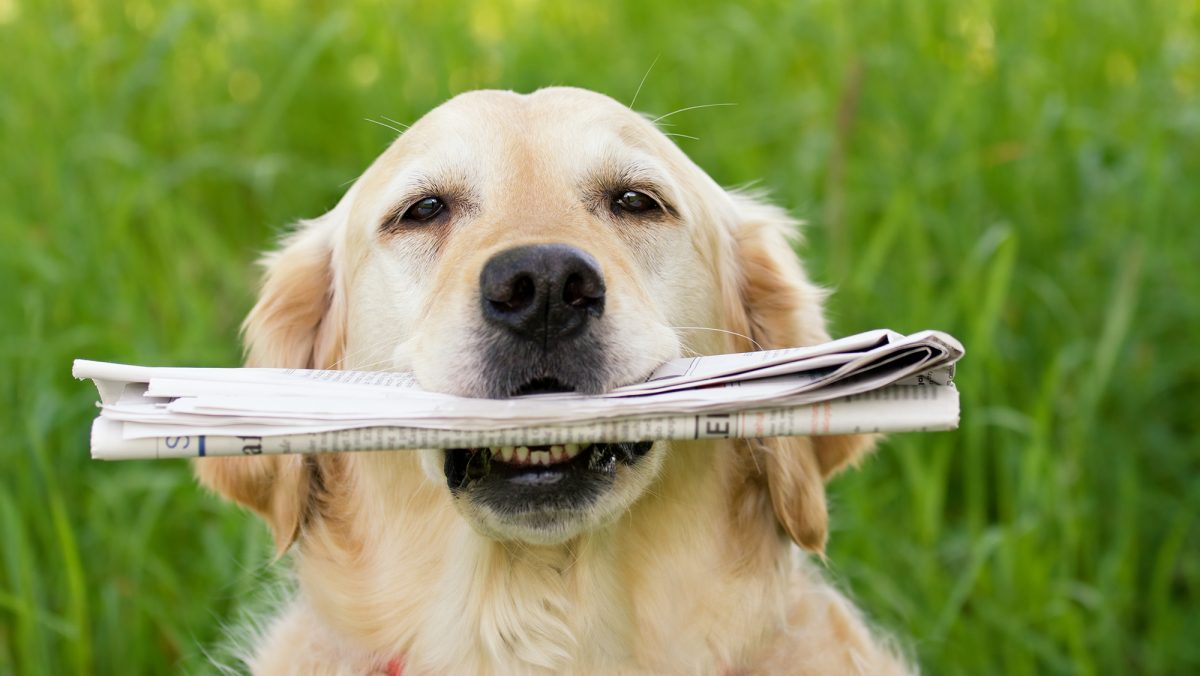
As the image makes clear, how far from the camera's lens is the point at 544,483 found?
2.17m

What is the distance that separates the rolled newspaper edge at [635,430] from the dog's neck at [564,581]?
0.56 metres

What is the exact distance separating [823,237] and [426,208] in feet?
7.52

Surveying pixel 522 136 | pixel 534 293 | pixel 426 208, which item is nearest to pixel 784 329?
pixel 522 136

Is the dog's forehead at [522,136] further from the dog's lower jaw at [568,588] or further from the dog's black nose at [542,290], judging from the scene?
the dog's lower jaw at [568,588]

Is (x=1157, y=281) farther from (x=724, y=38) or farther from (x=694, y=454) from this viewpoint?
(x=694, y=454)

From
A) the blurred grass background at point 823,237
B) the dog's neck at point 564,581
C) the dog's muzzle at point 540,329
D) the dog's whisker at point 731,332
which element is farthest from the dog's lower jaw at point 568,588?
the blurred grass background at point 823,237

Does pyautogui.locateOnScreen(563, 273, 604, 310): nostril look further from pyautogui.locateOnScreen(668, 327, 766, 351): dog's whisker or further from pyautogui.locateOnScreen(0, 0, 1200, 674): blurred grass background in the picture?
pyautogui.locateOnScreen(0, 0, 1200, 674): blurred grass background

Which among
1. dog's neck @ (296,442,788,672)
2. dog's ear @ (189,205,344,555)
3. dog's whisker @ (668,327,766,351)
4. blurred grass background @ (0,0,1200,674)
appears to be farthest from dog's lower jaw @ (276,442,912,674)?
blurred grass background @ (0,0,1200,674)

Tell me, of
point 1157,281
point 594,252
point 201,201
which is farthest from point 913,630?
point 201,201

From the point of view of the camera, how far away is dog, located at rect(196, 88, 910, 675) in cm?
228

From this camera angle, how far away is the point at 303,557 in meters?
2.77

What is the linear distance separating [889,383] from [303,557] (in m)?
1.51

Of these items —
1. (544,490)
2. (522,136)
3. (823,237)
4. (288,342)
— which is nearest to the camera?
(544,490)

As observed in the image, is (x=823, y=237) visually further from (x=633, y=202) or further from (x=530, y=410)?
(x=530, y=410)
